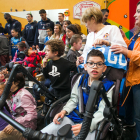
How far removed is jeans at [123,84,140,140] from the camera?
1468 mm

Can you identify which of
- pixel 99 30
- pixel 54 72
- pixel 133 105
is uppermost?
pixel 99 30

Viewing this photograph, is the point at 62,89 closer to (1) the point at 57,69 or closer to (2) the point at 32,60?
(1) the point at 57,69

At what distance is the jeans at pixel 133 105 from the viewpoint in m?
1.47

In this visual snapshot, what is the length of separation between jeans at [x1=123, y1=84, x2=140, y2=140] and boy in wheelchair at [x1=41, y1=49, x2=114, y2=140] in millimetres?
358

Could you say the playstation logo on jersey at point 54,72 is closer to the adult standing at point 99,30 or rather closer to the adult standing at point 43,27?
the adult standing at point 99,30

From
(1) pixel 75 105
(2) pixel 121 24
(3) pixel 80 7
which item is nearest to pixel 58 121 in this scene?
(1) pixel 75 105

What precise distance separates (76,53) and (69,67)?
2.06ft

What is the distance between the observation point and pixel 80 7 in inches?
234

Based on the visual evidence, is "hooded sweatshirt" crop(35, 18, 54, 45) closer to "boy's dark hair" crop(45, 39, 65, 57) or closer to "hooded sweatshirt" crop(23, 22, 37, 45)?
"hooded sweatshirt" crop(23, 22, 37, 45)

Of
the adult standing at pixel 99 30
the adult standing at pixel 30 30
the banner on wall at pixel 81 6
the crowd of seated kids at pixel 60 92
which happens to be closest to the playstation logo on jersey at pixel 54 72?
the crowd of seated kids at pixel 60 92

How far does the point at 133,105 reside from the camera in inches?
72.3

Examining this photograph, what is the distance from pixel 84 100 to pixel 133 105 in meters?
0.80

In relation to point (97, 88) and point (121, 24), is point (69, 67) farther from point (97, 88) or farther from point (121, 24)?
point (121, 24)

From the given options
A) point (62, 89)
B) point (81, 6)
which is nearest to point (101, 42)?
point (62, 89)
